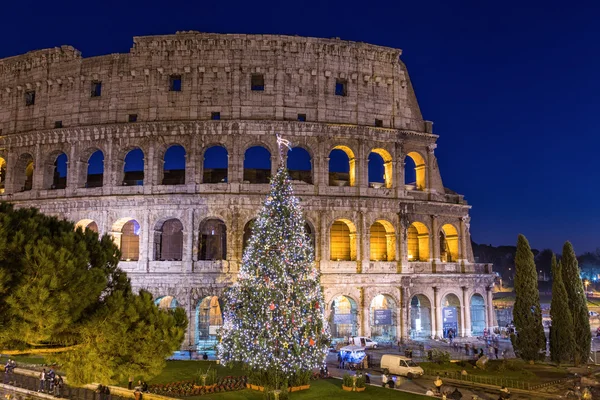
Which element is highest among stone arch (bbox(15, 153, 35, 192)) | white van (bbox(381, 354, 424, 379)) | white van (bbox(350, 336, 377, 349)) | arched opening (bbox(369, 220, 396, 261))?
stone arch (bbox(15, 153, 35, 192))

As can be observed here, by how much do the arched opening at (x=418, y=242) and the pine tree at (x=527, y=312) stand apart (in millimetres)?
7410

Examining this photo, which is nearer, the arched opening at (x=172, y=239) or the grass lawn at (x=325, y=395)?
the grass lawn at (x=325, y=395)

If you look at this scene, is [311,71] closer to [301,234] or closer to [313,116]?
[313,116]

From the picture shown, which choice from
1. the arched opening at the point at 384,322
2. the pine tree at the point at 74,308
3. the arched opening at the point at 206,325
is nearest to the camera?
the pine tree at the point at 74,308

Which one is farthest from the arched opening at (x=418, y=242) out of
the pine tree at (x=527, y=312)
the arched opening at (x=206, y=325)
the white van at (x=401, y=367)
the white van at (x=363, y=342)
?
the arched opening at (x=206, y=325)

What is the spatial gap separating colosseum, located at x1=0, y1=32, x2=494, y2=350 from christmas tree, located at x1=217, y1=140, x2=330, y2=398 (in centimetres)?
1023

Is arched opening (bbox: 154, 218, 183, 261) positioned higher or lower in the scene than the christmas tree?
higher

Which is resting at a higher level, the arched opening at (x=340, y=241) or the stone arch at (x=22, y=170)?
the stone arch at (x=22, y=170)

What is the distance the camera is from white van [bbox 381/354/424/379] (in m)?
25.5

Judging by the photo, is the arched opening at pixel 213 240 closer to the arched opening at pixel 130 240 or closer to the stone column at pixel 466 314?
the arched opening at pixel 130 240

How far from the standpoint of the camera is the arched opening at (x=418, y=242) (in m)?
37.2

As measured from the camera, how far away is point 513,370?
87.6 feet

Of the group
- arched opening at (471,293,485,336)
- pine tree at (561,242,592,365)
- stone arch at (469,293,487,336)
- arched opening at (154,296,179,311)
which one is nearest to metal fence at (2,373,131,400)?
arched opening at (154,296,179,311)

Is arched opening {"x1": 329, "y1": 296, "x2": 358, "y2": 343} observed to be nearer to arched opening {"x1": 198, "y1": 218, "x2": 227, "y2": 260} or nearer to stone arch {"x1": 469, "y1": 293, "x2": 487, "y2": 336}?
arched opening {"x1": 198, "y1": 218, "x2": 227, "y2": 260}
